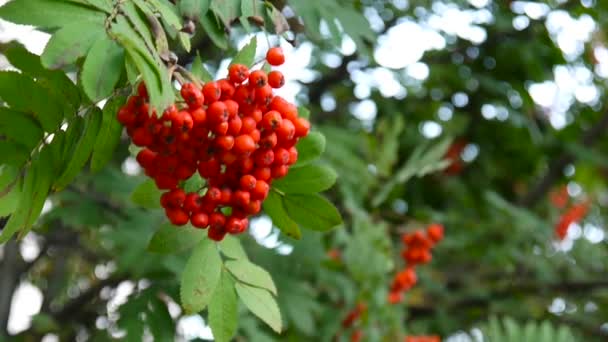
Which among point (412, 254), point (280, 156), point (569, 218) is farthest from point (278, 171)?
point (569, 218)

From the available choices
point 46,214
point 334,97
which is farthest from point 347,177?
point 334,97

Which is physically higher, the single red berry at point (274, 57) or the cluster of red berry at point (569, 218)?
the single red berry at point (274, 57)

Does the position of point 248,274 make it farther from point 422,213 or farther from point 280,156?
point 422,213

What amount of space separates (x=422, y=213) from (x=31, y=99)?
1.84 metres

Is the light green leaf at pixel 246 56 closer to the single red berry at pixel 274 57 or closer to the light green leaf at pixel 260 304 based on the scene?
the single red berry at pixel 274 57

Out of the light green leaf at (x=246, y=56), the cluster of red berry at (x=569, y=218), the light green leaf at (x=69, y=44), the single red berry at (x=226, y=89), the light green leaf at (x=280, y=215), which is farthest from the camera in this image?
the cluster of red berry at (x=569, y=218)

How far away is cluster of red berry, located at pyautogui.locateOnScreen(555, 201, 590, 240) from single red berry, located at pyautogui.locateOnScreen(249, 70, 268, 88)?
8.29 feet

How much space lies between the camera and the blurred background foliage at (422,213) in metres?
2.32

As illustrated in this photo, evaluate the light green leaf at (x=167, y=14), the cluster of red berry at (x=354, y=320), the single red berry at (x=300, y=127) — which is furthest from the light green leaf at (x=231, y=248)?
the cluster of red berry at (x=354, y=320)

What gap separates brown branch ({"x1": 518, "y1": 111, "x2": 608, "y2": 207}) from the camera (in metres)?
3.49

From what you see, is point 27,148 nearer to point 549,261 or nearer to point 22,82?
point 22,82

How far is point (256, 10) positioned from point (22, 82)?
12.1 inches

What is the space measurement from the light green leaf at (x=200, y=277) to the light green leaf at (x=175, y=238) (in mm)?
12

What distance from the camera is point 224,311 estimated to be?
1228 millimetres
